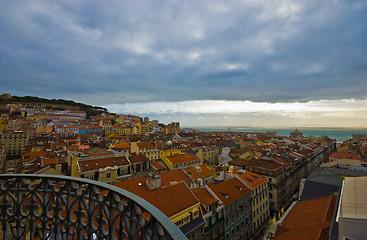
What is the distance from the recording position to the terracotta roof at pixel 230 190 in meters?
19.8

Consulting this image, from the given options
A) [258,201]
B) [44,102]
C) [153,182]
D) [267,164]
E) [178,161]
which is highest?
[44,102]

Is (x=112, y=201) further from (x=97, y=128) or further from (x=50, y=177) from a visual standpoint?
(x=97, y=128)

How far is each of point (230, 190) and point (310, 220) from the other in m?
8.59

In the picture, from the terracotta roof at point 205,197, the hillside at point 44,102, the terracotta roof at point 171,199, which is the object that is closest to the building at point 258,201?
the terracotta roof at point 205,197

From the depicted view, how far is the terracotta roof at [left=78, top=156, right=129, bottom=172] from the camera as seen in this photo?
24.9m

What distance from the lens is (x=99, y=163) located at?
1040 inches

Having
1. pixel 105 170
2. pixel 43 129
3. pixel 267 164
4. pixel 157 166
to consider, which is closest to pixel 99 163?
pixel 105 170

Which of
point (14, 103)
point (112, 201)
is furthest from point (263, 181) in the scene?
point (14, 103)

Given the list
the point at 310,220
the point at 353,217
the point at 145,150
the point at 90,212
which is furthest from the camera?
the point at 145,150

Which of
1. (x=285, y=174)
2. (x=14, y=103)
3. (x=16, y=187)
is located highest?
(x=14, y=103)

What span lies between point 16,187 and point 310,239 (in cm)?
1555

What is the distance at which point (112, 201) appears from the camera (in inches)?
129

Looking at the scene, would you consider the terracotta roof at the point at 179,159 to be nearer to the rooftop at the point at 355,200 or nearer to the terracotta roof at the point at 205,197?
the terracotta roof at the point at 205,197

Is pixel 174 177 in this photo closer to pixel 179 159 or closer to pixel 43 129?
pixel 179 159
